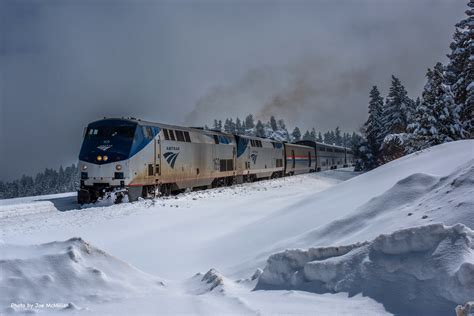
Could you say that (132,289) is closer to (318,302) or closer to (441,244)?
(318,302)

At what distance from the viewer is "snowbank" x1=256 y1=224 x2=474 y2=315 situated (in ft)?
12.8

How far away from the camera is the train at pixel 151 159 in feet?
56.0

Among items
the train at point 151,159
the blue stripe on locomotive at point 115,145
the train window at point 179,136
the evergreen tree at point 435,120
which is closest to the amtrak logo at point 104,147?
the train at point 151,159

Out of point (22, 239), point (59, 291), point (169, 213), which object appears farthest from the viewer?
point (169, 213)

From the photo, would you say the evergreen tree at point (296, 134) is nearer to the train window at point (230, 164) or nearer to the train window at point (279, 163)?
the train window at point (279, 163)

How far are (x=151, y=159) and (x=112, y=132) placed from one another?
87.5 inches

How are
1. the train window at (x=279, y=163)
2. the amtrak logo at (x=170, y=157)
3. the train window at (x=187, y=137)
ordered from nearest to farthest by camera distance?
the amtrak logo at (x=170, y=157)
the train window at (x=187, y=137)
the train window at (x=279, y=163)

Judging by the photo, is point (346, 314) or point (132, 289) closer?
point (346, 314)

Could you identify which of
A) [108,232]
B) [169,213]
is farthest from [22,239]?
[169,213]

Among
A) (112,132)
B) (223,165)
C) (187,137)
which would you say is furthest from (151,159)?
(223,165)

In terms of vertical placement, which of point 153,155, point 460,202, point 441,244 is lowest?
point 441,244

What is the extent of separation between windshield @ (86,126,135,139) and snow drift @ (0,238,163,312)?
1181 cm

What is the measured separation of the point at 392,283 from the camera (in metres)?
4.43

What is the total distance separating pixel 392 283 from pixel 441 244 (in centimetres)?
71
